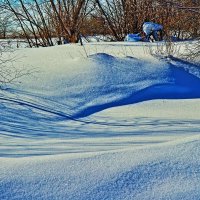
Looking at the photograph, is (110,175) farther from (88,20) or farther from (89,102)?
(88,20)

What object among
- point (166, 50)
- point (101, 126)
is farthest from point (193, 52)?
point (101, 126)

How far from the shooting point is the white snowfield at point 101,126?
2801mm

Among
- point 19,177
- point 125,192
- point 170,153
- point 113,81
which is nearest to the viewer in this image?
point 125,192

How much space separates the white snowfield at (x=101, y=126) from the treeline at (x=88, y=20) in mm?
3242

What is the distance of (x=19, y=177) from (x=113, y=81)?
595cm

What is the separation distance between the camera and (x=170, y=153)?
3.17 m

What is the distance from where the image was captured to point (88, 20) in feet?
50.6

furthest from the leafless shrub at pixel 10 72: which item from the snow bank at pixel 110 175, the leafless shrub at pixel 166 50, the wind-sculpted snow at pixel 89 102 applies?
the snow bank at pixel 110 175

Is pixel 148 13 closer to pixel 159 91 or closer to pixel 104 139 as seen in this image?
pixel 159 91

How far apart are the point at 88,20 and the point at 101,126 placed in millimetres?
9325

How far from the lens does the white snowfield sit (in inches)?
110

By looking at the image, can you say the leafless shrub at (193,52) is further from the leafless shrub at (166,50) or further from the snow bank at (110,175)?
the snow bank at (110,175)

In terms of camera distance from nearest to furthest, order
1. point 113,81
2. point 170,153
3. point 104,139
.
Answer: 1. point 170,153
2. point 104,139
3. point 113,81

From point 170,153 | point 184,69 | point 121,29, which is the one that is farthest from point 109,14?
point 170,153
